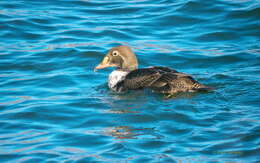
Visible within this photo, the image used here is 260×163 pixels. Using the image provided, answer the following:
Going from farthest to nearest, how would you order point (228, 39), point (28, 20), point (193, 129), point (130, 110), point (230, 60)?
point (28, 20) → point (228, 39) → point (230, 60) → point (130, 110) → point (193, 129)

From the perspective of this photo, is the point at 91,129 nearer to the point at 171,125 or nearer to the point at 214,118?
the point at 171,125

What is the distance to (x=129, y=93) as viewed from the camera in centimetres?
865

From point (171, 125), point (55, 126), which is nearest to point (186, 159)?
point (171, 125)

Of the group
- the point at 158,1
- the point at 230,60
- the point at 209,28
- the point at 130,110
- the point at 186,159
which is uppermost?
the point at 158,1

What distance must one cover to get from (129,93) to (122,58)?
0.84 metres

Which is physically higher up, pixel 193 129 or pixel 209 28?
pixel 209 28

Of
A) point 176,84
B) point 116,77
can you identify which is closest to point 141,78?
point 176,84

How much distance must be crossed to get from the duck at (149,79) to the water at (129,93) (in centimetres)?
14

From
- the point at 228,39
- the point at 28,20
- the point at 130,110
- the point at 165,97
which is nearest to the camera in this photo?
the point at 130,110

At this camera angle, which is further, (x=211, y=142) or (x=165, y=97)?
(x=165, y=97)

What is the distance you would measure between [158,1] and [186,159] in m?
8.82

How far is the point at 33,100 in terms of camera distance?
8.52m

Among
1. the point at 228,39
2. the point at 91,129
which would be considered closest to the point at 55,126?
the point at 91,129

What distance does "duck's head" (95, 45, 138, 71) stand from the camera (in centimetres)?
916
